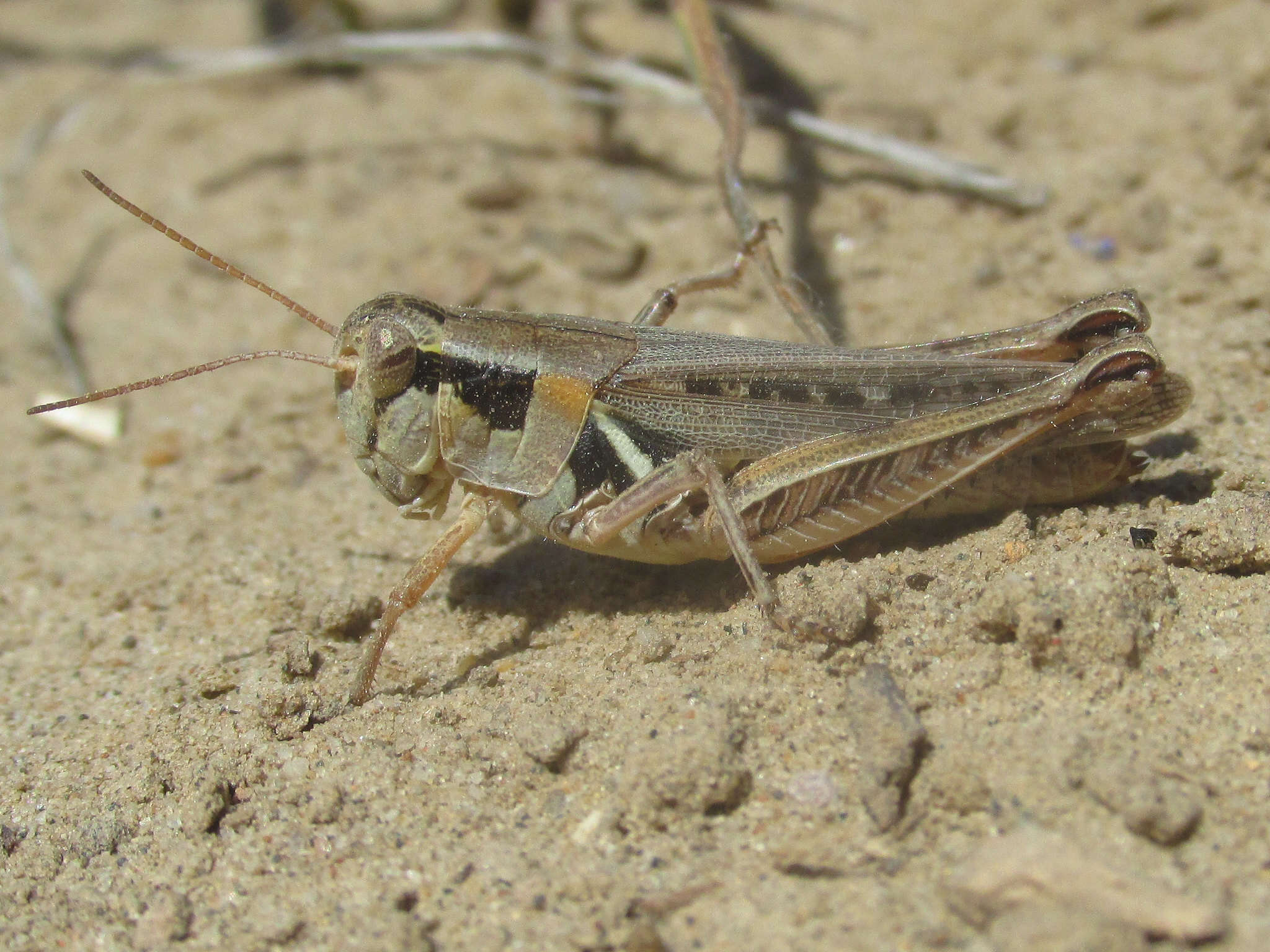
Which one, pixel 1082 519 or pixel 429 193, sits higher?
pixel 429 193

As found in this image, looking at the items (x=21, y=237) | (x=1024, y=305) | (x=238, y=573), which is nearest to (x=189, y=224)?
(x=21, y=237)

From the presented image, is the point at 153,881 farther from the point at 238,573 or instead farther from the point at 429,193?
the point at 429,193

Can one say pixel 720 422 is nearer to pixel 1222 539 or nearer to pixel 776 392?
pixel 776 392

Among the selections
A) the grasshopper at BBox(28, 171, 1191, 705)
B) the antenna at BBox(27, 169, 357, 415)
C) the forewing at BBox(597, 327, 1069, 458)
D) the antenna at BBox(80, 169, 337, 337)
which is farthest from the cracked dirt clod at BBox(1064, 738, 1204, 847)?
the antenna at BBox(80, 169, 337, 337)

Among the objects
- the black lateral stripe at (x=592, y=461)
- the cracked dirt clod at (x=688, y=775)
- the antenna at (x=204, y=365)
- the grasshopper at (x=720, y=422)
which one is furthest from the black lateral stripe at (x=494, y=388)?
the cracked dirt clod at (x=688, y=775)

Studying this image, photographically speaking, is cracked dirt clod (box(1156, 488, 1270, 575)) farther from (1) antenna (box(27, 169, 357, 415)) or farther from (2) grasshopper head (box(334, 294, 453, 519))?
(1) antenna (box(27, 169, 357, 415))

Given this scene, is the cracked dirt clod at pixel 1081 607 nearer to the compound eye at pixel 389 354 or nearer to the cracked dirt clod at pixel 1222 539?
the cracked dirt clod at pixel 1222 539

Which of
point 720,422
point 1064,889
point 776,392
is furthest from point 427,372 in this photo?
point 1064,889
